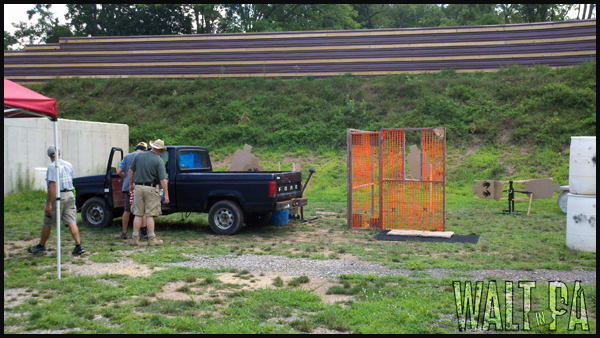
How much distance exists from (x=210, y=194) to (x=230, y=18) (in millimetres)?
25936

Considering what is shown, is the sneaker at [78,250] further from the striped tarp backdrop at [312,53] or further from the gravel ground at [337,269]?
the striped tarp backdrop at [312,53]

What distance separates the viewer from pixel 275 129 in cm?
2212

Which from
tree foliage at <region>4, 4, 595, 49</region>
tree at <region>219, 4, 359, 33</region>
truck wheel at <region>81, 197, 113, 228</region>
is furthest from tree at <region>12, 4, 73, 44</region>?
truck wheel at <region>81, 197, 113, 228</region>

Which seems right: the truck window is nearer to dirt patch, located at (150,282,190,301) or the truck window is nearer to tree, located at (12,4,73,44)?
dirt patch, located at (150,282,190,301)

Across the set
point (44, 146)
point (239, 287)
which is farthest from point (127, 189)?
point (44, 146)

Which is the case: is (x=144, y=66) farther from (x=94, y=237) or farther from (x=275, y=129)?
(x=94, y=237)

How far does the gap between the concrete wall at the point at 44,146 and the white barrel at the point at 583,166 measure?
1444 cm

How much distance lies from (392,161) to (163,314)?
8204mm

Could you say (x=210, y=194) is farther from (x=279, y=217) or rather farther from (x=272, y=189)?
(x=279, y=217)

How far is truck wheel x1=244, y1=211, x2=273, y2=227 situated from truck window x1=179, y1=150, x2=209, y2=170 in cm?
162

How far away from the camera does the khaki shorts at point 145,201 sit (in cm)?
891

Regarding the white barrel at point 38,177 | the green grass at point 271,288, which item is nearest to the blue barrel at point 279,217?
the green grass at point 271,288

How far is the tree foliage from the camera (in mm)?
31703

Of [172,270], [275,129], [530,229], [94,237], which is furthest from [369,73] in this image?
[172,270]
